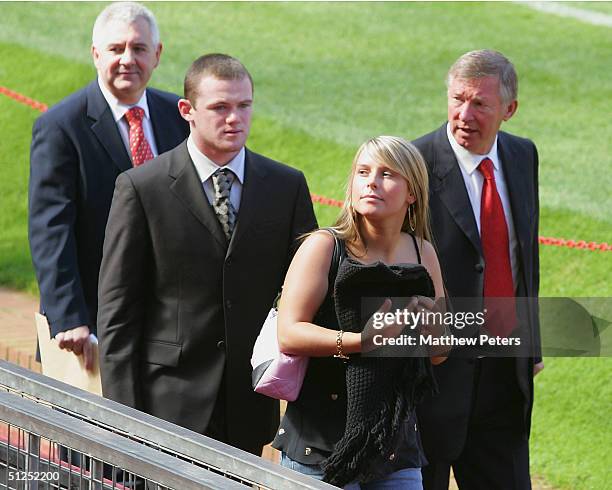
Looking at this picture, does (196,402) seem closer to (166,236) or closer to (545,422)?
(166,236)

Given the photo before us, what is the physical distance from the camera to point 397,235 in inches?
172

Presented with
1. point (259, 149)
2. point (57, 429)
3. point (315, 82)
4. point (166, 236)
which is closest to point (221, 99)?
point (166, 236)

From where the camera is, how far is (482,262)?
5.22 metres

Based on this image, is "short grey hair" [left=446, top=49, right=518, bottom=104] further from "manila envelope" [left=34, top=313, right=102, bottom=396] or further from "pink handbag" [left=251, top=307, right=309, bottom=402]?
"manila envelope" [left=34, top=313, right=102, bottom=396]

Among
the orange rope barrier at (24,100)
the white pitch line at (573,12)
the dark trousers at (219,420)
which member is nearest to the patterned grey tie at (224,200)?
the dark trousers at (219,420)

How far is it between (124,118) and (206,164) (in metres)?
1.17

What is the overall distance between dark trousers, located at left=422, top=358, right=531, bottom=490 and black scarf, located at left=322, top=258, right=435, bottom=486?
1.21 metres

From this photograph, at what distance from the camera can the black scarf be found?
4074 millimetres

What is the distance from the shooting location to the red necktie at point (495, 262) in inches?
A: 208

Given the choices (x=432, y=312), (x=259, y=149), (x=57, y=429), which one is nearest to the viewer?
(x=57, y=429)

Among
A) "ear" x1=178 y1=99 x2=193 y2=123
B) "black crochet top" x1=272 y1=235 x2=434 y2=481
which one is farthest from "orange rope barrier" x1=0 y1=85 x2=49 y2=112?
"black crochet top" x1=272 y1=235 x2=434 y2=481

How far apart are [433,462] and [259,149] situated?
7460mm

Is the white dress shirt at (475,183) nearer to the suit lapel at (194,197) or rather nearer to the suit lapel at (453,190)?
the suit lapel at (453,190)

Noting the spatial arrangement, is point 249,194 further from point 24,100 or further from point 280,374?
point 24,100
